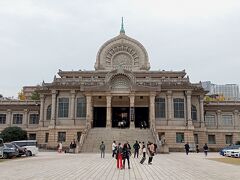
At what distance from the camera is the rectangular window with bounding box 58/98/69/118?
52338 millimetres

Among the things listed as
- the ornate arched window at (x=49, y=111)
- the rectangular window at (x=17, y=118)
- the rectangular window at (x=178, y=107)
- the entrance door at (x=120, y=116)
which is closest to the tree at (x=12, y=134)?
the ornate arched window at (x=49, y=111)

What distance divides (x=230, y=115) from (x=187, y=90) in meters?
11.0

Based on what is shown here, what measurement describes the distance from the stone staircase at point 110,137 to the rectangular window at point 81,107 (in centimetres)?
639

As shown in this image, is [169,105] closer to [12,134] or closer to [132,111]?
[132,111]

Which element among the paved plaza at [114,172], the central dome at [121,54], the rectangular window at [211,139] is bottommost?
the paved plaza at [114,172]

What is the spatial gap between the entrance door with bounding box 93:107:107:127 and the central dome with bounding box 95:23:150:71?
1173cm

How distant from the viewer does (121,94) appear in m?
50.0

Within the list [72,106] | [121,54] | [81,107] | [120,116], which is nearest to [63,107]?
[72,106]

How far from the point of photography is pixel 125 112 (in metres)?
57.2

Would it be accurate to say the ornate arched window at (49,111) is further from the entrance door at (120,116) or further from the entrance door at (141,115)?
the entrance door at (141,115)

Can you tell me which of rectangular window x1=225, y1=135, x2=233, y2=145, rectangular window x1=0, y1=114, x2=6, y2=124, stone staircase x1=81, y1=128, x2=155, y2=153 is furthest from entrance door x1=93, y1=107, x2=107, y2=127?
rectangular window x1=225, y1=135, x2=233, y2=145

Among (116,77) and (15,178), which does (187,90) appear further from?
(15,178)

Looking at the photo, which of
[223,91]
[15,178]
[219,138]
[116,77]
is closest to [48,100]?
[116,77]

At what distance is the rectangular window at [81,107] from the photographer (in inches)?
2052
